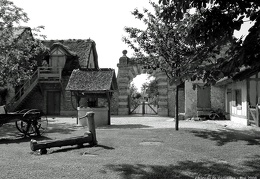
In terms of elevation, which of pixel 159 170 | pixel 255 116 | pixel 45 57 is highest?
pixel 45 57

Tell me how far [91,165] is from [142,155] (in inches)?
68.0

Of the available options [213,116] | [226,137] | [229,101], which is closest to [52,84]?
[213,116]

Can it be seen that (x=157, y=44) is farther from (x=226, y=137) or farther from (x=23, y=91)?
(x=23, y=91)

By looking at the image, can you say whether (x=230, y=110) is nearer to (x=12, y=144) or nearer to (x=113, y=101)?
(x=113, y=101)

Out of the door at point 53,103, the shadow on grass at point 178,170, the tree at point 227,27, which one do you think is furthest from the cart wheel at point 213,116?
the tree at point 227,27

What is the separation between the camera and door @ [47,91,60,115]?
25.6 meters

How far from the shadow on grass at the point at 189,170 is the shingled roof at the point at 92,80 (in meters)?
9.43

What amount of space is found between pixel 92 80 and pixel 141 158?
9.45 metres

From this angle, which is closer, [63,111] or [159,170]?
[159,170]

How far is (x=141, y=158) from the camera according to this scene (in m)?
7.23

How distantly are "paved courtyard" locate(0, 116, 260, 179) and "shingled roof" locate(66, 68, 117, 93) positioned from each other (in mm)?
5198

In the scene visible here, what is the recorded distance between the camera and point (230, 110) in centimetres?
1795

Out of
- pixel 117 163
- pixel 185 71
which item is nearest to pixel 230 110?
pixel 117 163

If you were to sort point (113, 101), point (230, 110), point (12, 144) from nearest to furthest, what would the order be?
point (12, 144) → point (230, 110) → point (113, 101)
